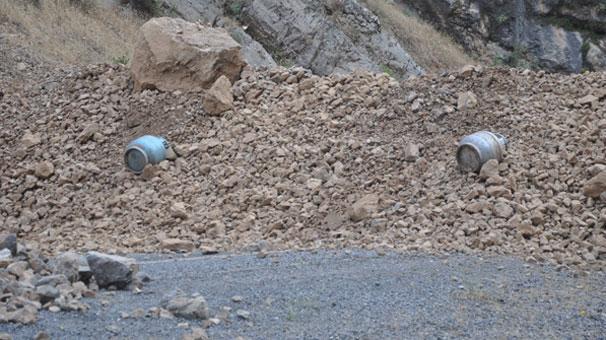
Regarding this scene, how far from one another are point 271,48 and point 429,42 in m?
6.49

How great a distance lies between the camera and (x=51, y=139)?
9844mm

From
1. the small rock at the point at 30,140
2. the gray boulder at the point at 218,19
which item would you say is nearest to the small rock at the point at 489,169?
the small rock at the point at 30,140

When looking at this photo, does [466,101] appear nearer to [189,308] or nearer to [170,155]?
[170,155]

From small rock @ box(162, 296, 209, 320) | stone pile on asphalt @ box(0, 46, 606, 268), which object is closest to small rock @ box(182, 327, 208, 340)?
small rock @ box(162, 296, 209, 320)

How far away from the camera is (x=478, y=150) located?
7.90 meters

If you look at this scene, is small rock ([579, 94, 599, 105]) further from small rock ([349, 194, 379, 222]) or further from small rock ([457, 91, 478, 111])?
small rock ([349, 194, 379, 222])

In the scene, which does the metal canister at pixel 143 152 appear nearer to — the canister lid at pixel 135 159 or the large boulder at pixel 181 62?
the canister lid at pixel 135 159

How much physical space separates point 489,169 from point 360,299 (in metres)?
2.83

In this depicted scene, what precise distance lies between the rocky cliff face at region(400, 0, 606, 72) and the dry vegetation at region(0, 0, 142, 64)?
38.7 feet

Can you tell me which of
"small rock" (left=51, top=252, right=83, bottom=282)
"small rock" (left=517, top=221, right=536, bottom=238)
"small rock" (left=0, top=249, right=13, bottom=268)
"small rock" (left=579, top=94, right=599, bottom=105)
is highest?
"small rock" (left=579, top=94, right=599, bottom=105)

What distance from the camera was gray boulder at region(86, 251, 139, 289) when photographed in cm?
555

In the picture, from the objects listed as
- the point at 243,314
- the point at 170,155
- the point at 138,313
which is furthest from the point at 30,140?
the point at 243,314

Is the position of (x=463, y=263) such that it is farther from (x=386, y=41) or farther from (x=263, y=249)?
(x=386, y=41)

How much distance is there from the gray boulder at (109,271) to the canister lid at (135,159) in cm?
340
